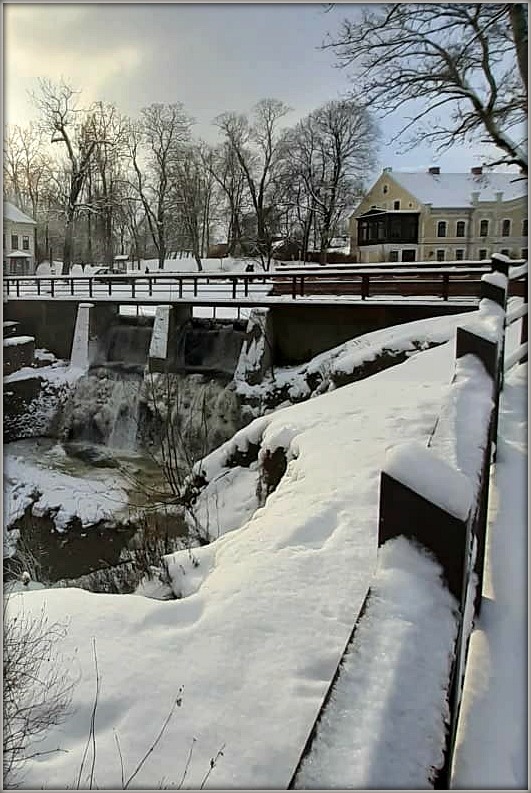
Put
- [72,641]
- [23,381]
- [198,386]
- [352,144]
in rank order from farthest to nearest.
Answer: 1. [352,144]
2. [23,381]
3. [198,386]
4. [72,641]

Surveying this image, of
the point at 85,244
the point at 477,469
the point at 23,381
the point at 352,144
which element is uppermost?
the point at 352,144

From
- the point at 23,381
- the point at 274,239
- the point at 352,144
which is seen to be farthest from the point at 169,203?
the point at 23,381

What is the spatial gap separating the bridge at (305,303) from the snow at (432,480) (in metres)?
10.5

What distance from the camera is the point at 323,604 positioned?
225 cm

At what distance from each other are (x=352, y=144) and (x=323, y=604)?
1509 centimetres

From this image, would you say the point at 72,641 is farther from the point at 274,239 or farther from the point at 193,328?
the point at 274,239

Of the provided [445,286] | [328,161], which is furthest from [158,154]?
[445,286]

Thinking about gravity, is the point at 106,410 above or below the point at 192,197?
below

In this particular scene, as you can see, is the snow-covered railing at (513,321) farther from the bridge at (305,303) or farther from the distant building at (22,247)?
the bridge at (305,303)

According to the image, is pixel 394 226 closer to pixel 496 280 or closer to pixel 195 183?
pixel 195 183

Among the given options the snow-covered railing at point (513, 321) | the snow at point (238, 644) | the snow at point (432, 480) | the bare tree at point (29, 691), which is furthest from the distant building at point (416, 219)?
the snow at point (432, 480)

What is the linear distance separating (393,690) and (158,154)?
76.4 ft

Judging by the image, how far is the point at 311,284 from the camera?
1405 centimetres

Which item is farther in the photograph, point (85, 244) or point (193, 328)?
point (85, 244)
